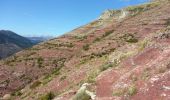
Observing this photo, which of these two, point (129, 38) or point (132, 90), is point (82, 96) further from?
point (129, 38)

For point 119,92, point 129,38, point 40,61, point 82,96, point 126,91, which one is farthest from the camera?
point 40,61

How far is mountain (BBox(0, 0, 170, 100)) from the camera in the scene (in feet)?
94.6

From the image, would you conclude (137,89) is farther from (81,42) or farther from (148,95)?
(81,42)

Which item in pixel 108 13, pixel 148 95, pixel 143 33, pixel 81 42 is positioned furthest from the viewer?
pixel 108 13

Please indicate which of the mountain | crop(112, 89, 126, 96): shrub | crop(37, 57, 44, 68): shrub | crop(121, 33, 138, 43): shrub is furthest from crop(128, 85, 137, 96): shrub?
crop(37, 57, 44, 68): shrub

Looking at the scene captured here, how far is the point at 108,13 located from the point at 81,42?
42422 mm

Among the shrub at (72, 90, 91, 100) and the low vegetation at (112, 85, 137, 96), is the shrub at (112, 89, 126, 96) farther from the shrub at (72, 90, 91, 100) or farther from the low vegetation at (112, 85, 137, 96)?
the shrub at (72, 90, 91, 100)

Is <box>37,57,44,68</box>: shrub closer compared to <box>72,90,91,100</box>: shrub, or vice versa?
<box>72,90,91,100</box>: shrub

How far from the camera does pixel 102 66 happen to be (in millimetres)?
40531

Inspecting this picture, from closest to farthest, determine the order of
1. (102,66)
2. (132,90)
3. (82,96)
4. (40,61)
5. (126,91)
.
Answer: (132,90) < (126,91) < (82,96) < (102,66) < (40,61)

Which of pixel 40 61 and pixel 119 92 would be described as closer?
pixel 119 92

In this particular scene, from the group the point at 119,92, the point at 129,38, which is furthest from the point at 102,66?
the point at 129,38

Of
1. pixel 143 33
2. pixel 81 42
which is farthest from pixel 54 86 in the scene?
pixel 81 42

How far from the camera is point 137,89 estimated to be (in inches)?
1079
